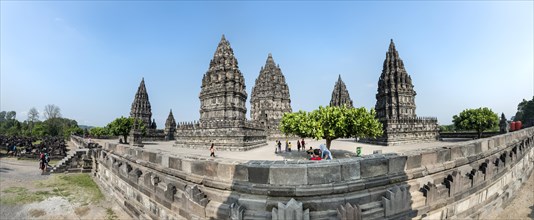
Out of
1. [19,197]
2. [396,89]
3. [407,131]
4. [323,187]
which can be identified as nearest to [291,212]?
[323,187]

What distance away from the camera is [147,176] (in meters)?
6.45

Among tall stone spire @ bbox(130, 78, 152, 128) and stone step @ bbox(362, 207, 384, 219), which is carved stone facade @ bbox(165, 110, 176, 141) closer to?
tall stone spire @ bbox(130, 78, 152, 128)

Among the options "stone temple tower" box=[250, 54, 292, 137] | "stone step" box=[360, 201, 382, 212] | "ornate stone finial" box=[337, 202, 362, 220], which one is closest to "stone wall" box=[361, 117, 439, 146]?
"stone temple tower" box=[250, 54, 292, 137]

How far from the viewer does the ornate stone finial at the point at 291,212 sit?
3.43 meters

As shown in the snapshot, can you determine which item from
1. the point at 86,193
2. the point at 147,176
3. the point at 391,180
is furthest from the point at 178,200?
the point at 86,193

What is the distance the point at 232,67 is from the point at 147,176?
26994 mm

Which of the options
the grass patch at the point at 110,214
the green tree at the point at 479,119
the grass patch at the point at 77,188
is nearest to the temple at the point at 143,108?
the grass patch at the point at 77,188

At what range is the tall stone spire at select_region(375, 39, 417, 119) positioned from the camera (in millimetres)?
37156

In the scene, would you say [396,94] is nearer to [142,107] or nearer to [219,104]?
[219,104]

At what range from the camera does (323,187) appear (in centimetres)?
373

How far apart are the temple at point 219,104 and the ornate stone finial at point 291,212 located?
75.5ft

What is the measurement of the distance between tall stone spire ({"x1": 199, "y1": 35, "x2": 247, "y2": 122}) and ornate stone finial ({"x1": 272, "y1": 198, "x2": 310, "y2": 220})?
90.5 feet

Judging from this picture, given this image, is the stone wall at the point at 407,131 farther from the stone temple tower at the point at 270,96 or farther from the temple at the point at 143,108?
the temple at the point at 143,108

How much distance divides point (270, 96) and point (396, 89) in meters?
24.8
